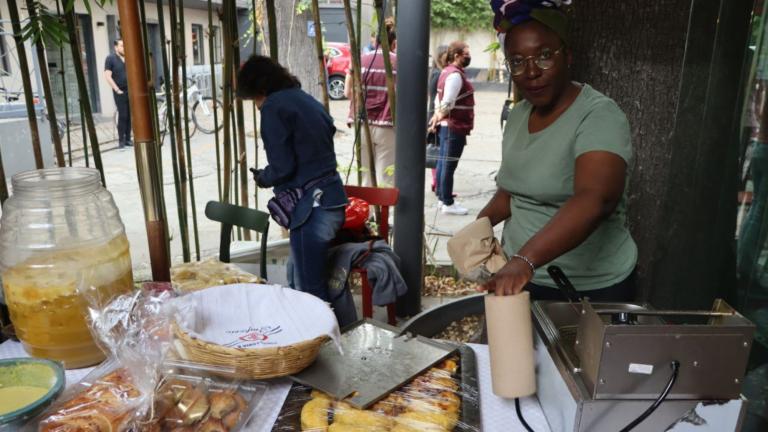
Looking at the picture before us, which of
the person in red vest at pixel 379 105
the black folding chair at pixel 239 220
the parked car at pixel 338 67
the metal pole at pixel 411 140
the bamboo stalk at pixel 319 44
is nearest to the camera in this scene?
the black folding chair at pixel 239 220

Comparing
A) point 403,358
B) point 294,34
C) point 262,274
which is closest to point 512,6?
point 403,358

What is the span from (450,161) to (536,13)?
4022mm

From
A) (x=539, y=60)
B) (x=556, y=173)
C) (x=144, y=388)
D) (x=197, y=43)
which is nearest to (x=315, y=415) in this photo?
(x=144, y=388)

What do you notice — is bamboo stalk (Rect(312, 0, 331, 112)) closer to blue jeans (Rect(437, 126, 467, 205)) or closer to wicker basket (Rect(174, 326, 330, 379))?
blue jeans (Rect(437, 126, 467, 205))

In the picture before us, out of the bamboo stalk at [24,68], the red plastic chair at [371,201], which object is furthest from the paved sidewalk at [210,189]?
the bamboo stalk at [24,68]

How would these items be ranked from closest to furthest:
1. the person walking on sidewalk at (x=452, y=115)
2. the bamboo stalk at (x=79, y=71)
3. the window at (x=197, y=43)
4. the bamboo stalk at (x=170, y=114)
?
the bamboo stalk at (x=79, y=71)
the bamboo stalk at (x=170, y=114)
the person walking on sidewalk at (x=452, y=115)
the window at (x=197, y=43)

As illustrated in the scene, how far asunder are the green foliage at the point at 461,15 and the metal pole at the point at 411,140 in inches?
606

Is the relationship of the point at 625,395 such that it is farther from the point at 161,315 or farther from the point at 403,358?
the point at 161,315

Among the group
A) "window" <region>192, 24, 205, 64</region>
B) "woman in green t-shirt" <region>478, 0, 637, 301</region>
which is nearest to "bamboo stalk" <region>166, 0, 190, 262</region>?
"woman in green t-shirt" <region>478, 0, 637, 301</region>

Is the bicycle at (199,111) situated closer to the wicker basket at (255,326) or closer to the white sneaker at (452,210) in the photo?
the white sneaker at (452,210)

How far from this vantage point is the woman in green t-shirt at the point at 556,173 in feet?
3.78

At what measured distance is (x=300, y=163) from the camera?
273cm

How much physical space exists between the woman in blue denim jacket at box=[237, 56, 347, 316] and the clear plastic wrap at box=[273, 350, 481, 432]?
1.71 m

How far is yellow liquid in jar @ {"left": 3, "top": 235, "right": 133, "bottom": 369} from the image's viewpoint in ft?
3.33
